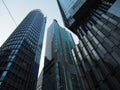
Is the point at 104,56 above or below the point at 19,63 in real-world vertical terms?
above

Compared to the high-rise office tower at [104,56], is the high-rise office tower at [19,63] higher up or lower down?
lower down

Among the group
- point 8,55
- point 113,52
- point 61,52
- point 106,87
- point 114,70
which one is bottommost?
point 61,52

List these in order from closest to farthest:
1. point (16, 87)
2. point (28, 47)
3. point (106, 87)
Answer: point (106, 87) → point (16, 87) → point (28, 47)

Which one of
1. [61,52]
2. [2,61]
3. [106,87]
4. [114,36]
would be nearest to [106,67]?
[106,87]

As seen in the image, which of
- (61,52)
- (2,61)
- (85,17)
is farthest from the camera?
(61,52)

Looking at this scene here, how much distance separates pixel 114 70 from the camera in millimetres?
13727

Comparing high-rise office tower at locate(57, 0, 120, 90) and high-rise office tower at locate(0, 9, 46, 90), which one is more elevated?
high-rise office tower at locate(57, 0, 120, 90)

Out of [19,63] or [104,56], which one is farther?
[19,63]

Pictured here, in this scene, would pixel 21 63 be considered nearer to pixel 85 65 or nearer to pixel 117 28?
pixel 85 65

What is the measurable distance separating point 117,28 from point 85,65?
7172 millimetres

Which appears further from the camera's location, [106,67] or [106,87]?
[106,67]

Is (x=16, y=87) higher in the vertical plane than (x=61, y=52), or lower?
higher

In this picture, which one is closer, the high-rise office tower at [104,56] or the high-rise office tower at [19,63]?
the high-rise office tower at [104,56]

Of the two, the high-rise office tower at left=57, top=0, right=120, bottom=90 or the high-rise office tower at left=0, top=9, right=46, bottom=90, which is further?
the high-rise office tower at left=0, top=9, right=46, bottom=90
